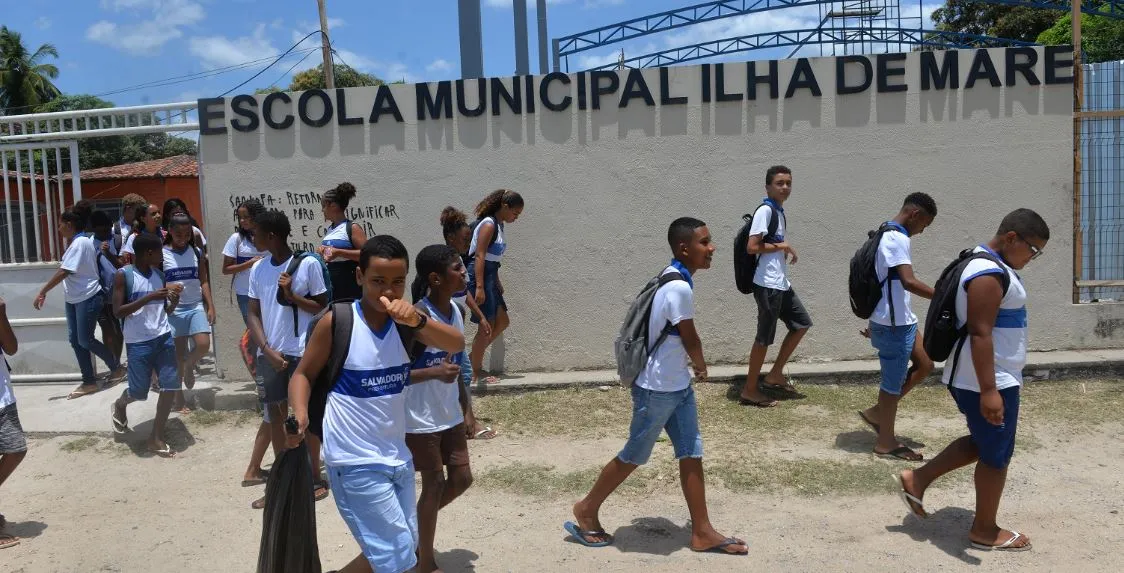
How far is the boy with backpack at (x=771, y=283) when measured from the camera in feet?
20.6

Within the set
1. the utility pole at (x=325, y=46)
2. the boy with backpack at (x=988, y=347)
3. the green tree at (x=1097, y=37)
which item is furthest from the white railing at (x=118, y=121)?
the green tree at (x=1097, y=37)

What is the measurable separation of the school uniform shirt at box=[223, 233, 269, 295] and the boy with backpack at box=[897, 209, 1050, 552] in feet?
16.9

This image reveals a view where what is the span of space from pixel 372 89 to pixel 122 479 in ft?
12.1

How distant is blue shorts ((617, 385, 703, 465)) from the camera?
13.3 ft

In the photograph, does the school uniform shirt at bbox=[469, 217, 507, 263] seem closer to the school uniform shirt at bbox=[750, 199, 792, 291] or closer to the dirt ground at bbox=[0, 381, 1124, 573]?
the dirt ground at bbox=[0, 381, 1124, 573]

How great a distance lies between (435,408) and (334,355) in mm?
754

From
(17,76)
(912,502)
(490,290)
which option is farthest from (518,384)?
(17,76)

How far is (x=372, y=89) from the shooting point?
7.50m

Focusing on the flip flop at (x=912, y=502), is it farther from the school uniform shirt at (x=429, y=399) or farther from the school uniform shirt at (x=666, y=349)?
the school uniform shirt at (x=429, y=399)

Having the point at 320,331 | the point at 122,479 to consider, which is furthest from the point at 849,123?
the point at 122,479

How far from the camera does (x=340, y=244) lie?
604 centimetres

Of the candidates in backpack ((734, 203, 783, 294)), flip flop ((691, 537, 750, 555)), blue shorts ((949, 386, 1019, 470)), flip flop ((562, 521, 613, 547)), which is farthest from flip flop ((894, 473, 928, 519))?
backpack ((734, 203, 783, 294))

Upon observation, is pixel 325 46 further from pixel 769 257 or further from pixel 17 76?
pixel 17 76

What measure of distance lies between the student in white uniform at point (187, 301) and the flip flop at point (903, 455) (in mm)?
5245
